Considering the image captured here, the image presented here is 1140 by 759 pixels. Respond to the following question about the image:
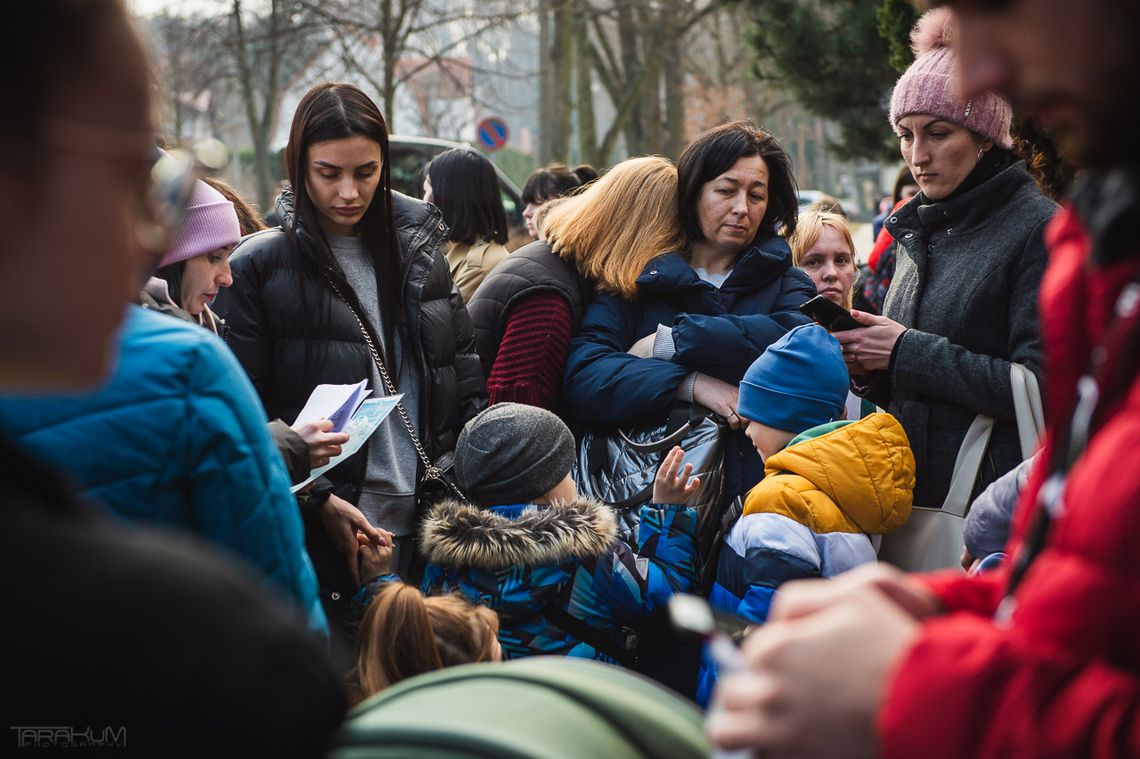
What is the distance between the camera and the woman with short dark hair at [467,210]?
19.6 feet

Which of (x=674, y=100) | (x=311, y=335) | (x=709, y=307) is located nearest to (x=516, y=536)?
(x=311, y=335)

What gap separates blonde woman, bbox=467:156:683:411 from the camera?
417cm

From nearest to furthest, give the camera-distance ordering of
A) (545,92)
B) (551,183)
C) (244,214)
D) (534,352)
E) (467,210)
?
1. (534,352)
2. (244,214)
3. (467,210)
4. (551,183)
5. (545,92)

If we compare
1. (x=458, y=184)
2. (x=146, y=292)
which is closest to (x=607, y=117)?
(x=458, y=184)

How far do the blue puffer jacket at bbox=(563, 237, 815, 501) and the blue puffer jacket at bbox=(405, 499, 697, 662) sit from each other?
2.03ft

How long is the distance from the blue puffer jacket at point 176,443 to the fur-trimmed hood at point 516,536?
135 cm

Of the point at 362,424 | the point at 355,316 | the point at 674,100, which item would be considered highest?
the point at 674,100

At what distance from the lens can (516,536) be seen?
126 inches

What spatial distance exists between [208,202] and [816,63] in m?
9.10

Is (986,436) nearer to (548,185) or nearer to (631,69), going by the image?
(548,185)

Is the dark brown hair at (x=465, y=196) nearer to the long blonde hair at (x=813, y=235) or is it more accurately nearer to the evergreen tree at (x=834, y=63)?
the long blonde hair at (x=813, y=235)

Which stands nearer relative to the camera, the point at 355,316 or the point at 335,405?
the point at 335,405

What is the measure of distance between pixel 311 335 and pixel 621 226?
1235 mm

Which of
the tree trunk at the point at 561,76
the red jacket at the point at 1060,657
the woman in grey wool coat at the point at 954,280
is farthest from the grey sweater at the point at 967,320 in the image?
the tree trunk at the point at 561,76
